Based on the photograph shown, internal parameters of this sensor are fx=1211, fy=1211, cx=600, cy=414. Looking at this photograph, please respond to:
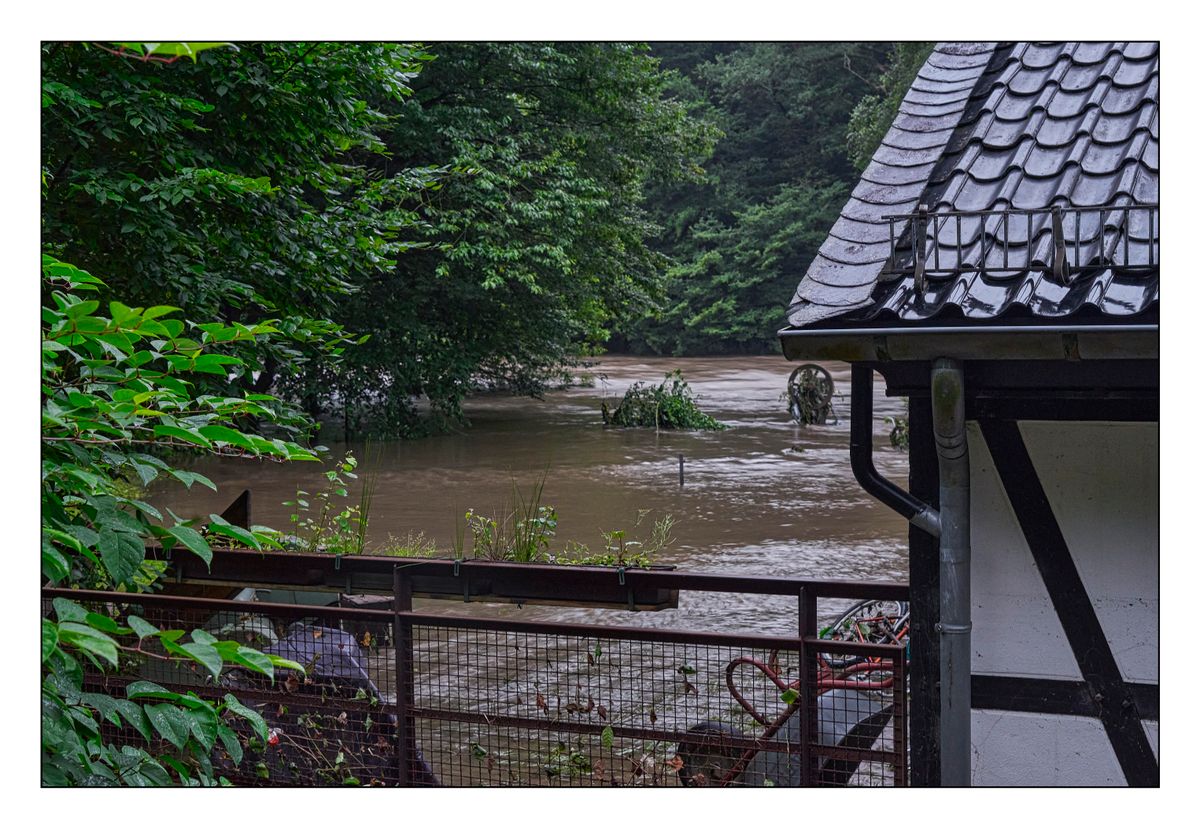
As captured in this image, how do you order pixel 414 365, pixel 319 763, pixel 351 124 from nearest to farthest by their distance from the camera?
pixel 319 763
pixel 351 124
pixel 414 365

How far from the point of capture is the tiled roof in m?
2.80

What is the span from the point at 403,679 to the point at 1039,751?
191 centimetres

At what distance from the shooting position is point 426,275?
16828 mm

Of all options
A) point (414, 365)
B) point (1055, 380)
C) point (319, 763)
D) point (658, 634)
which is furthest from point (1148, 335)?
point (414, 365)

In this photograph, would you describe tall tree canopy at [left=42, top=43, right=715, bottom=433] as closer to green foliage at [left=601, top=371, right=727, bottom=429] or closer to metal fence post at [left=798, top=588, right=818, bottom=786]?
green foliage at [left=601, top=371, right=727, bottom=429]

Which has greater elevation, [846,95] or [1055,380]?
[846,95]

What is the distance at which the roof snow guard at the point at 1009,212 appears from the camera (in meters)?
2.78

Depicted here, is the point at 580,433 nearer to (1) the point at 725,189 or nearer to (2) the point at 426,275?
(2) the point at 426,275

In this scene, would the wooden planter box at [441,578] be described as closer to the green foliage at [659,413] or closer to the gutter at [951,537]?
the gutter at [951,537]

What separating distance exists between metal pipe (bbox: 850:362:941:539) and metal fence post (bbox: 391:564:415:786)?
1490mm

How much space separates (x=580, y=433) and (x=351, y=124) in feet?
43.3

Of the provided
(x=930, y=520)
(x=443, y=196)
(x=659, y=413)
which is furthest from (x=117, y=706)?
(x=659, y=413)

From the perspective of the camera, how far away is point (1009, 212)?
2848 mm

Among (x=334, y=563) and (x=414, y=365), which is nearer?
(x=334, y=563)
